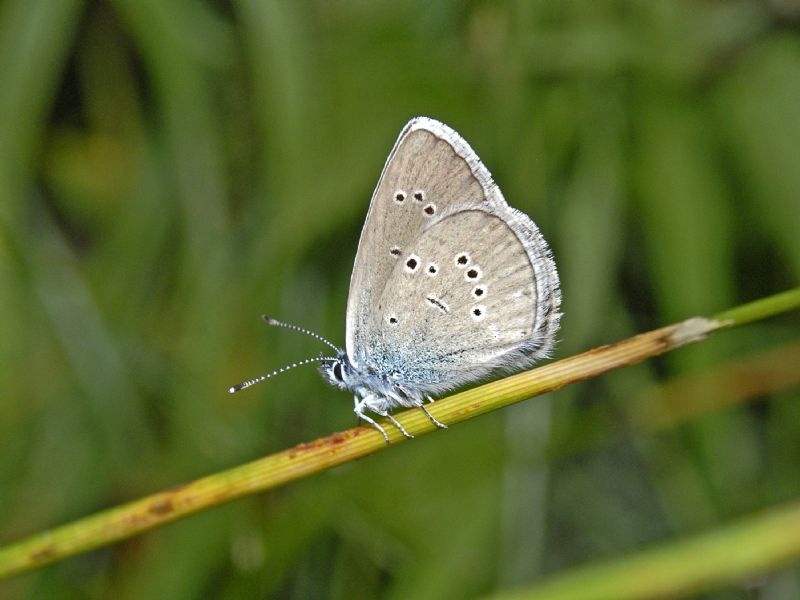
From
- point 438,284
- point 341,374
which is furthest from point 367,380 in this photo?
point 438,284

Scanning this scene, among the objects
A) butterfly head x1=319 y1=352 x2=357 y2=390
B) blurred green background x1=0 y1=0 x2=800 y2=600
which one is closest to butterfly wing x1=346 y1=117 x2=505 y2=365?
butterfly head x1=319 y1=352 x2=357 y2=390

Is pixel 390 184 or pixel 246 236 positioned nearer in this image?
pixel 390 184

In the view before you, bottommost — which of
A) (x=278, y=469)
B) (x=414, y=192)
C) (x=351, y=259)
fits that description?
(x=278, y=469)

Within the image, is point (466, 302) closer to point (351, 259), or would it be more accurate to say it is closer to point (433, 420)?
point (433, 420)

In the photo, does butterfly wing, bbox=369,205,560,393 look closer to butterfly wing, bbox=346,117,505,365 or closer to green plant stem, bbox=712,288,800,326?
butterfly wing, bbox=346,117,505,365

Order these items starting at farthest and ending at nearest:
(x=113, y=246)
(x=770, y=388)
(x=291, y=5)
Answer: (x=113, y=246) → (x=291, y=5) → (x=770, y=388)

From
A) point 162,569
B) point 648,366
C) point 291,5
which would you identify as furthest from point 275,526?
point 291,5

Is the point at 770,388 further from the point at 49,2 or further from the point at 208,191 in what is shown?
the point at 49,2
